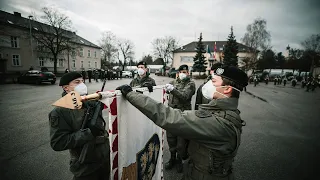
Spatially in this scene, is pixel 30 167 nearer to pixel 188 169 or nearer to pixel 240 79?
pixel 188 169

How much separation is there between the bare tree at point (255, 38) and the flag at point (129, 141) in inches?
1569

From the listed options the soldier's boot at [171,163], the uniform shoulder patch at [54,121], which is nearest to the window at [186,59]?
the soldier's boot at [171,163]

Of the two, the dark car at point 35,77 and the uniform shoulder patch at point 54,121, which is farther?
the dark car at point 35,77

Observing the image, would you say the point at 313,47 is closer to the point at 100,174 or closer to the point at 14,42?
the point at 100,174

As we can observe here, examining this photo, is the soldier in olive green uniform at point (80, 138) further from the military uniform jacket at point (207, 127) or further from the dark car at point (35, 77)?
the dark car at point (35, 77)

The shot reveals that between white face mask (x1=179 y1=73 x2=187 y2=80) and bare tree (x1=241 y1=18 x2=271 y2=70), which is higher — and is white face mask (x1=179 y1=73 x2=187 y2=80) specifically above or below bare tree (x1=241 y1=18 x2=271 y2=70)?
below

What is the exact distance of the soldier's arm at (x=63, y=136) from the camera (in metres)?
1.62

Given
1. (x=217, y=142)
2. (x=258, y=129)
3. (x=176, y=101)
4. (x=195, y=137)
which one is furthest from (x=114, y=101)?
(x=258, y=129)

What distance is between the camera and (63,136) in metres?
1.67

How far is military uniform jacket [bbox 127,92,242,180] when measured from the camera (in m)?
1.22

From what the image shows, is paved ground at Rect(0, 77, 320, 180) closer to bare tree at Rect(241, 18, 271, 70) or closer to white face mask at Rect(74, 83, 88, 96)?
white face mask at Rect(74, 83, 88, 96)

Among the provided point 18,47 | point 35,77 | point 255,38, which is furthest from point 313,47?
point 18,47

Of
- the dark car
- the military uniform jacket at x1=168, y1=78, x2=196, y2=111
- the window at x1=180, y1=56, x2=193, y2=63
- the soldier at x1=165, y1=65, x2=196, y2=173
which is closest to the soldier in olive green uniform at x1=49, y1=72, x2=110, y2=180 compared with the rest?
the soldier at x1=165, y1=65, x2=196, y2=173

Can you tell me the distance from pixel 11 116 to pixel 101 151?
6583mm
